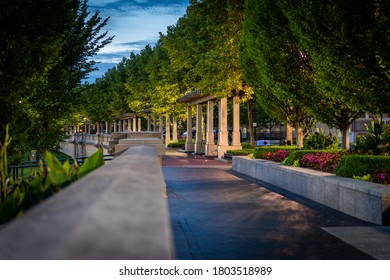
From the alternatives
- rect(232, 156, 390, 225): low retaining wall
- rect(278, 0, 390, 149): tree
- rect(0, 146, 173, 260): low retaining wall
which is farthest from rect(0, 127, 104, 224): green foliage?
rect(278, 0, 390, 149): tree

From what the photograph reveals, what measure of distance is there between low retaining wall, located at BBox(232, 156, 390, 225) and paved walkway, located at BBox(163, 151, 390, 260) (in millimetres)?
313

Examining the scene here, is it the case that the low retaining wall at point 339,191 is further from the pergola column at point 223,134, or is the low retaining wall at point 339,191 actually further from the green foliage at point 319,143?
the pergola column at point 223,134

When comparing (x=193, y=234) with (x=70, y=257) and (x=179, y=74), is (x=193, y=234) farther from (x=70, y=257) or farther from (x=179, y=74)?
(x=179, y=74)

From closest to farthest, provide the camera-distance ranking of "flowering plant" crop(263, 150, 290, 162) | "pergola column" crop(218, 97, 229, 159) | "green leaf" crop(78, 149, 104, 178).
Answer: "green leaf" crop(78, 149, 104, 178), "flowering plant" crop(263, 150, 290, 162), "pergola column" crop(218, 97, 229, 159)

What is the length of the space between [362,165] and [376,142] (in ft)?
9.88

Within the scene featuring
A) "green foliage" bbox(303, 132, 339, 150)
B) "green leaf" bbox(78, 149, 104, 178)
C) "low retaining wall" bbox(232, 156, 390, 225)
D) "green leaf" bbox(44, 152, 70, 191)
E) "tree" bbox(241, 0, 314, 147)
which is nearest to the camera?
"green leaf" bbox(44, 152, 70, 191)

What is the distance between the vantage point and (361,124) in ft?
257

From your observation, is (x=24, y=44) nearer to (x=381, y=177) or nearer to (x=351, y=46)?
(x=381, y=177)

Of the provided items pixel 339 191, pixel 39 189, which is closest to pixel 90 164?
pixel 39 189

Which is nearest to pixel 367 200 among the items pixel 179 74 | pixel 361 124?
pixel 179 74

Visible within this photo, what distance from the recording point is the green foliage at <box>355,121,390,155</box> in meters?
16.5

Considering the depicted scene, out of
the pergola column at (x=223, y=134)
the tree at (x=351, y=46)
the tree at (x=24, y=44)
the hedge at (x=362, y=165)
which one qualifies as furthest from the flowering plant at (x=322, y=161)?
the pergola column at (x=223, y=134)

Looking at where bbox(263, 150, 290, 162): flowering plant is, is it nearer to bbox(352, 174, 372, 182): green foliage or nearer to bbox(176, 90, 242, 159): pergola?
bbox(352, 174, 372, 182): green foliage

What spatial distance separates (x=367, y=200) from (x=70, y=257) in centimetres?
1134
